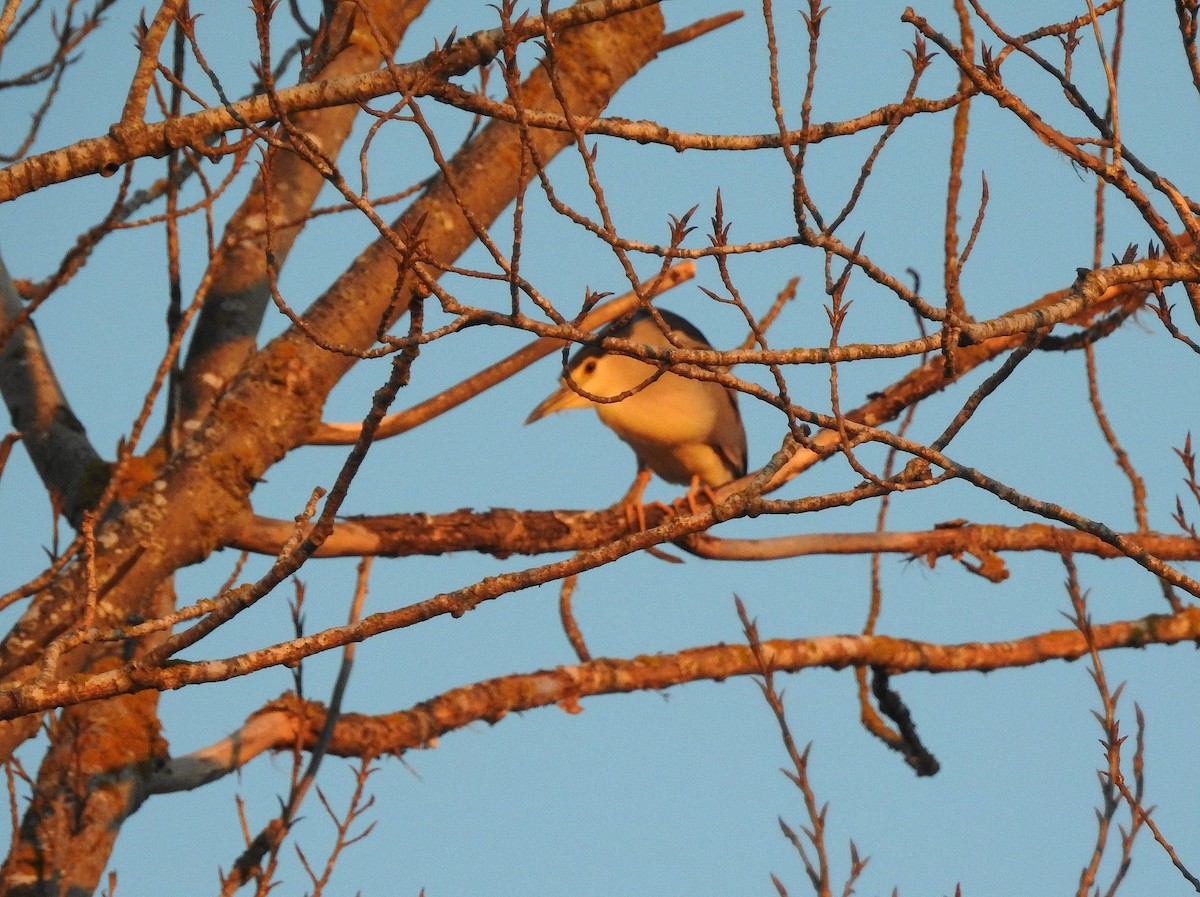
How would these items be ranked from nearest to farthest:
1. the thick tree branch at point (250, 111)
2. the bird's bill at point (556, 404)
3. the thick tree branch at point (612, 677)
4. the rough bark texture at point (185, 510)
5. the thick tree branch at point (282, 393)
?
the thick tree branch at point (250, 111), the rough bark texture at point (185, 510), the thick tree branch at point (282, 393), the thick tree branch at point (612, 677), the bird's bill at point (556, 404)

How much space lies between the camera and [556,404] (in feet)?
23.0

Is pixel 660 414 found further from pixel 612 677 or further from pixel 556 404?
pixel 612 677

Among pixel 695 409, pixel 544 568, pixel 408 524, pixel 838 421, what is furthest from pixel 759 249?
pixel 695 409

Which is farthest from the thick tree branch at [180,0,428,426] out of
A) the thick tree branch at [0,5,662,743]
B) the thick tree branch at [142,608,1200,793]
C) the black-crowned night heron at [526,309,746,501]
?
the black-crowned night heron at [526,309,746,501]

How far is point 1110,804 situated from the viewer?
8.55 feet

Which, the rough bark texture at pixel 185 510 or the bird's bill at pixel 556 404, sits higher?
the bird's bill at pixel 556 404

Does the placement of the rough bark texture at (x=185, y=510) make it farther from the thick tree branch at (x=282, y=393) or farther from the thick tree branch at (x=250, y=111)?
the thick tree branch at (x=250, y=111)

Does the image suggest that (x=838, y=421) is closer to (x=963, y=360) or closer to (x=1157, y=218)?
(x=1157, y=218)

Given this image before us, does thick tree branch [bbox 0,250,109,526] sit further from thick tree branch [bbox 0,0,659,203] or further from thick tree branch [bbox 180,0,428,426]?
thick tree branch [bbox 0,0,659,203]

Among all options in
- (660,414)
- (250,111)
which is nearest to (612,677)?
(660,414)

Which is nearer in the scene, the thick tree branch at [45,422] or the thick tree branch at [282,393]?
the thick tree branch at [282,393]

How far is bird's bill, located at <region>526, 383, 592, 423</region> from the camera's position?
22.9 ft

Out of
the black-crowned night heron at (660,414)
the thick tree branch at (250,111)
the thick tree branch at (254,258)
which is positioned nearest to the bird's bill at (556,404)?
the black-crowned night heron at (660,414)

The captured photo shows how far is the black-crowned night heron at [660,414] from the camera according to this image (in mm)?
7070
